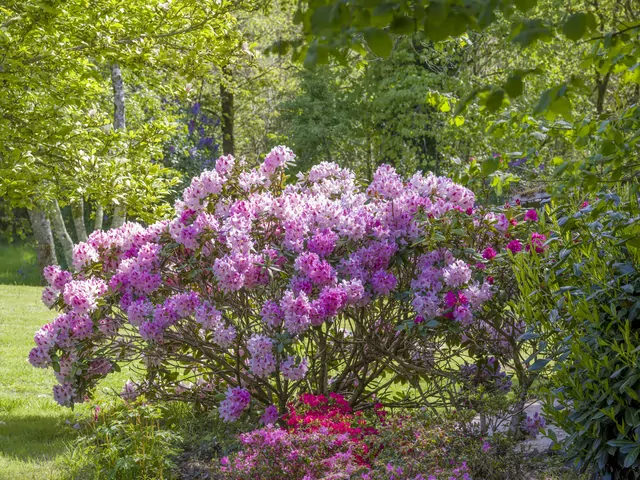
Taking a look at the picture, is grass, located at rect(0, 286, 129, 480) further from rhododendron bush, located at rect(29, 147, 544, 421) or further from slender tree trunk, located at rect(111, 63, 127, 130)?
slender tree trunk, located at rect(111, 63, 127, 130)

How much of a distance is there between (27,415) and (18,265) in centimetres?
1575

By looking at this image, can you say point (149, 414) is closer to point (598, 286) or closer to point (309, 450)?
point (309, 450)

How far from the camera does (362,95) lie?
20297mm

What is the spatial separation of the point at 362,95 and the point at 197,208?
15607 millimetres

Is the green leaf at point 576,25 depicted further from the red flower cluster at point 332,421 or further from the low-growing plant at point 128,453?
the low-growing plant at point 128,453

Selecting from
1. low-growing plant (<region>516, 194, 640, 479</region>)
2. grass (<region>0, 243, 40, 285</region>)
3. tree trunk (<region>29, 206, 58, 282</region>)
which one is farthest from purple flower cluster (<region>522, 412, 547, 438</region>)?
grass (<region>0, 243, 40, 285</region>)

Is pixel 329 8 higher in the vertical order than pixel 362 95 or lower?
lower

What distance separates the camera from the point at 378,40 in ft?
6.00

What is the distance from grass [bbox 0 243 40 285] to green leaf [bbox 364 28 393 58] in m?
18.0

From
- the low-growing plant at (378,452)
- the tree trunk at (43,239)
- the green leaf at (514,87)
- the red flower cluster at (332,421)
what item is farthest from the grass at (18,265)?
the green leaf at (514,87)

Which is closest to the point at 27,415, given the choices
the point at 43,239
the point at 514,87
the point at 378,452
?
the point at 378,452

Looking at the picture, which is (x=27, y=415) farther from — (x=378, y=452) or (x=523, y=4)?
(x=523, y=4)

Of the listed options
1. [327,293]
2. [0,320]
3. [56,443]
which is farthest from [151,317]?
[0,320]

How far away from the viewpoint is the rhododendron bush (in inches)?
187
